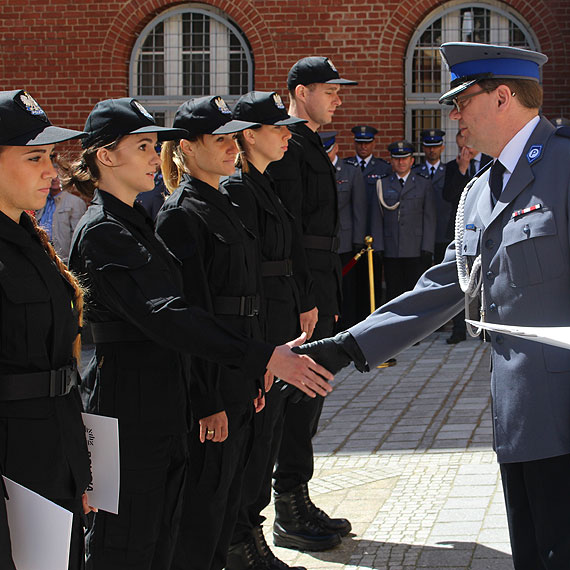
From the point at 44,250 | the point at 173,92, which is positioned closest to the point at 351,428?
the point at 44,250

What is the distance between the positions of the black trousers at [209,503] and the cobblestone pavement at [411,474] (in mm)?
802

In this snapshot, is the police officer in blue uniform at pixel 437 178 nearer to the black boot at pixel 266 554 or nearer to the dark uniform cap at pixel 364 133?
the dark uniform cap at pixel 364 133

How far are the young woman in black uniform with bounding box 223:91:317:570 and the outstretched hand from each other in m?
0.81

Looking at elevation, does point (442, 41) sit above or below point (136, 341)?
above

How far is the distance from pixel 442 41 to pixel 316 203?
27.6ft

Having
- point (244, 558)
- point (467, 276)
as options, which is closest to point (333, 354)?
point (467, 276)

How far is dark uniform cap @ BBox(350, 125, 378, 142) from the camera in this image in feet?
39.8

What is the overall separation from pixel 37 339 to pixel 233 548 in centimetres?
191

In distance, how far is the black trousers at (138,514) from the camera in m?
3.33

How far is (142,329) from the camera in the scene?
331 cm

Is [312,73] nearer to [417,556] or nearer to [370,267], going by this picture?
[417,556]

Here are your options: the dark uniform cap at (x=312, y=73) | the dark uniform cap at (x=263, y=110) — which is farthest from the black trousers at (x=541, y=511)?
the dark uniform cap at (x=312, y=73)

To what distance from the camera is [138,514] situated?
3330mm

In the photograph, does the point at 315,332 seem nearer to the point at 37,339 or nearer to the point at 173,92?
the point at 37,339
